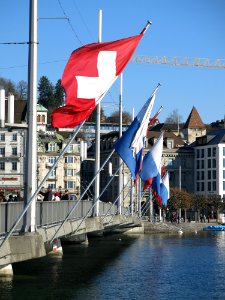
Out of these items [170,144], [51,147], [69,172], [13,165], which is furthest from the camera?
[170,144]

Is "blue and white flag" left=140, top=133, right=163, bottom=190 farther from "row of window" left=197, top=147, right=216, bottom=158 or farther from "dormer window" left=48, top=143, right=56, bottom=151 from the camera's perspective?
"row of window" left=197, top=147, right=216, bottom=158

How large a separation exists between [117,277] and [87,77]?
20.4 metres

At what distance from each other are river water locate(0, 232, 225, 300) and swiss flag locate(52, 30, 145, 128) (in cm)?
1004

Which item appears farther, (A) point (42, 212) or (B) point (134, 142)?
(B) point (134, 142)

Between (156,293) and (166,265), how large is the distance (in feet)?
56.0

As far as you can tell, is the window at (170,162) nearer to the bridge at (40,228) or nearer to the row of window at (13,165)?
the row of window at (13,165)

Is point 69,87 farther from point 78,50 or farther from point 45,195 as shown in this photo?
point 45,195

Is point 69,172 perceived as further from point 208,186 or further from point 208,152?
point 208,152

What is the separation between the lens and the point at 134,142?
126ft

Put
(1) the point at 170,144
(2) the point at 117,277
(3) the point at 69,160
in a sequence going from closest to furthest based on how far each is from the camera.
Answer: (2) the point at 117,277
(3) the point at 69,160
(1) the point at 170,144

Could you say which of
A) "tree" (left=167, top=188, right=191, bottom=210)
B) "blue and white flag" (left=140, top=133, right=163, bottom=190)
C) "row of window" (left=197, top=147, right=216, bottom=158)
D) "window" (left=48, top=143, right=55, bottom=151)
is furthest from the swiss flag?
"row of window" (left=197, top=147, right=216, bottom=158)

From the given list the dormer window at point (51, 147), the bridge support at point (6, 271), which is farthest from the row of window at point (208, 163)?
the bridge support at point (6, 271)

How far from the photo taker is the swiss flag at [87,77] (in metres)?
24.5

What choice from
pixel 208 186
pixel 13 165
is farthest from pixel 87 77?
pixel 208 186
